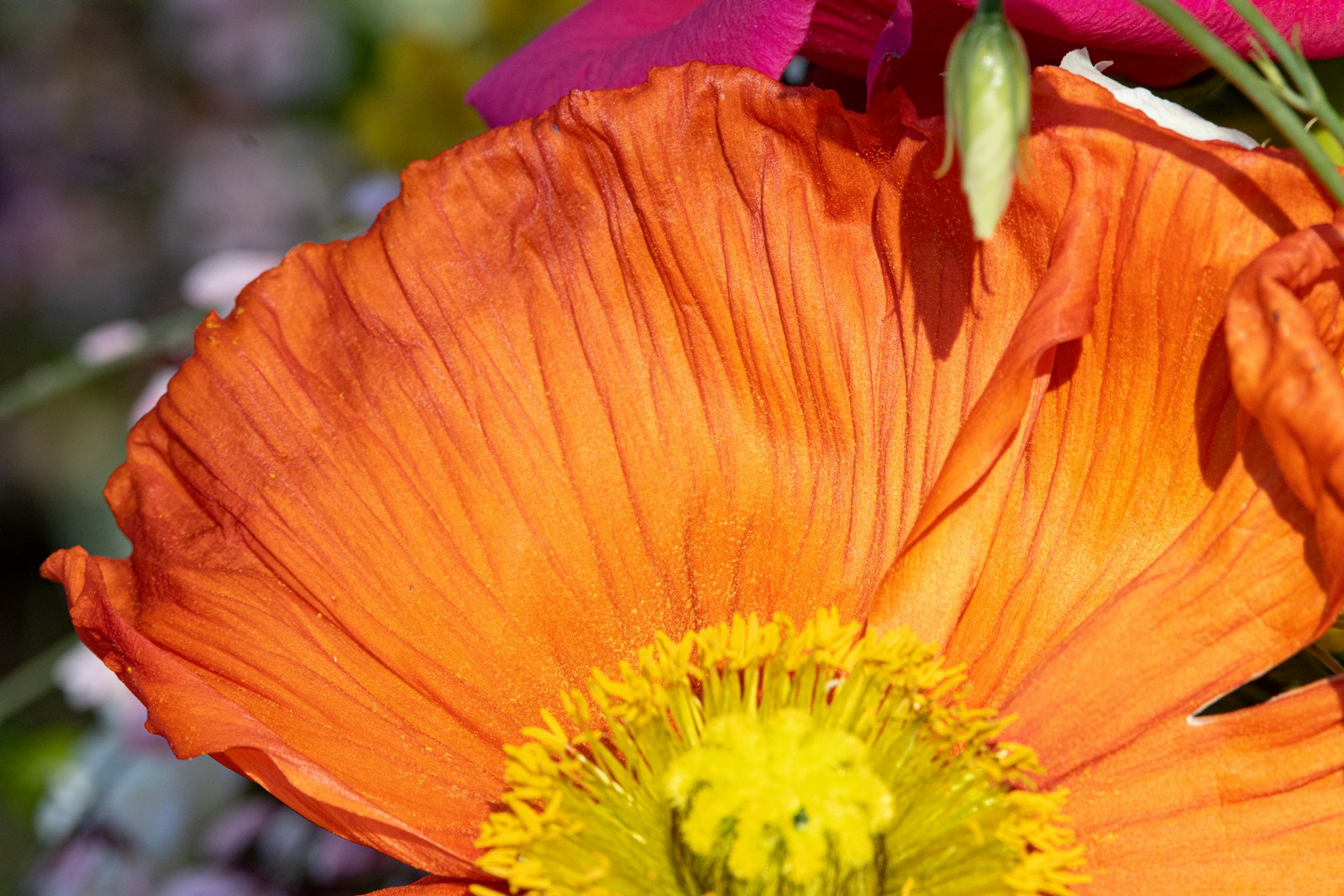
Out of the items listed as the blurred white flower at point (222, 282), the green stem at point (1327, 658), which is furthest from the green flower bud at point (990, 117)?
the blurred white flower at point (222, 282)

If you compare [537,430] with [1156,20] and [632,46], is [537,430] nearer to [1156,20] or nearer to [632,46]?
[632,46]

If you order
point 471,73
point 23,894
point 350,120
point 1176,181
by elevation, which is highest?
point 350,120

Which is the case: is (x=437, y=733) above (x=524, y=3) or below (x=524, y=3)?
below

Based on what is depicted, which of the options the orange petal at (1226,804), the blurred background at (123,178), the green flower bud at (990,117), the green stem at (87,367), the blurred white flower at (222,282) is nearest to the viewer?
the green flower bud at (990,117)

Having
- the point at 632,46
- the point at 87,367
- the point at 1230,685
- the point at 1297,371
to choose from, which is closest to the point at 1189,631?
the point at 1230,685

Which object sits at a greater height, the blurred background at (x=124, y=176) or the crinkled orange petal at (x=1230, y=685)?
the blurred background at (x=124, y=176)

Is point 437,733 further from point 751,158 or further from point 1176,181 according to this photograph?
point 1176,181

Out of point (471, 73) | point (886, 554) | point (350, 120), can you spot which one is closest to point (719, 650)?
point (886, 554)

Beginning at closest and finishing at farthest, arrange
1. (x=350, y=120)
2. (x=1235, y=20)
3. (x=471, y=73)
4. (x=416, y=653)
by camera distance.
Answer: (x=1235, y=20)
(x=416, y=653)
(x=471, y=73)
(x=350, y=120)

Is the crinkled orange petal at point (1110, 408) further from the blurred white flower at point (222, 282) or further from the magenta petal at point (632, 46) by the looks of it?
the blurred white flower at point (222, 282)
